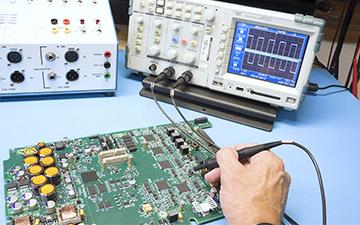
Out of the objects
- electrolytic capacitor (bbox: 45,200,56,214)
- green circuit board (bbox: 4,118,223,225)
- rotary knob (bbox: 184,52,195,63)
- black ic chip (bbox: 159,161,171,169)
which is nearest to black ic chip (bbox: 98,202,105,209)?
green circuit board (bbox: 4,118,223,225)

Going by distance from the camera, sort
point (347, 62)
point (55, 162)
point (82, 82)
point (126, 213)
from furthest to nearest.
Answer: point (347, 62) → point (82, 82) → point (55, 162) → point (126, 213)

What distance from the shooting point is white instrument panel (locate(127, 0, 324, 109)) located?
1.28 meters

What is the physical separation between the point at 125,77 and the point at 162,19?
0.32 meters

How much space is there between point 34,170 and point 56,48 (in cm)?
50

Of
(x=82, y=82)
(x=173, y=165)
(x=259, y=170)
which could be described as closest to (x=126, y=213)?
(x=173, y=165)

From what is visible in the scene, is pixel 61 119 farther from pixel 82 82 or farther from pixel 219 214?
pixel 219 214

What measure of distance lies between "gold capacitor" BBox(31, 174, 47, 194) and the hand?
0.42 m

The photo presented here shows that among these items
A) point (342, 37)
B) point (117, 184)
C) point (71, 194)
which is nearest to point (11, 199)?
point (71, 194)

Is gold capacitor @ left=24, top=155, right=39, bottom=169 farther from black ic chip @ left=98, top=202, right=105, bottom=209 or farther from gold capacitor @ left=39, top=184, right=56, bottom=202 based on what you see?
black ic chip @ left=98, top=202, right=105, bottom=209

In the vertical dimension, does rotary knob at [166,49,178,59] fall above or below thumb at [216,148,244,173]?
above

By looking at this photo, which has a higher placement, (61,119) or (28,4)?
(28,4)

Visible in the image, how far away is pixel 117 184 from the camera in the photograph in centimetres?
96

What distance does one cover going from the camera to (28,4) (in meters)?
1.33

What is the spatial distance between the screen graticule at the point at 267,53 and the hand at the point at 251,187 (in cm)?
47
